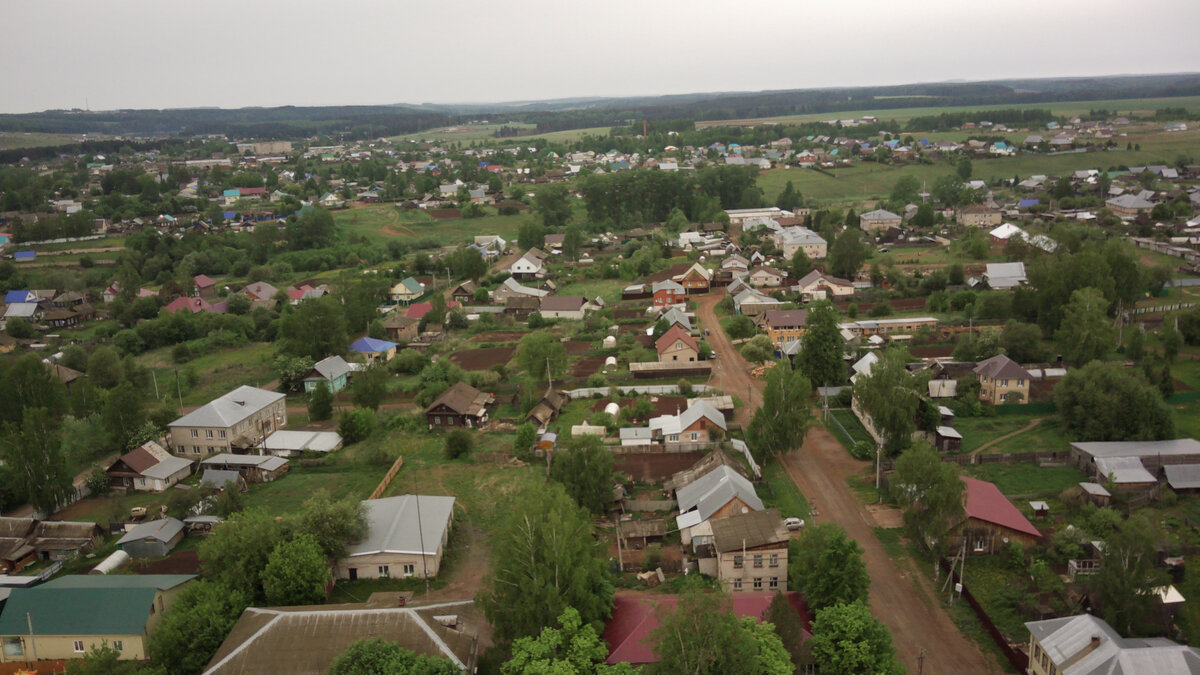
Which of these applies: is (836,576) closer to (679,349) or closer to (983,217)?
(679,349)

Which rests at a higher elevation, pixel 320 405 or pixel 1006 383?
pixel 1006 383

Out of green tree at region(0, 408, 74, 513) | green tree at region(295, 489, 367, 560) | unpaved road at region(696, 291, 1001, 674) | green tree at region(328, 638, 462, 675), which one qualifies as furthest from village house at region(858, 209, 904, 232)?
green tree at region(328, 638, 462, 675)

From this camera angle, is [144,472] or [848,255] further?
[848,255]

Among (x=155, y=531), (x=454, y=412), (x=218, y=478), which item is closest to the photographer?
(x=155, y=531)

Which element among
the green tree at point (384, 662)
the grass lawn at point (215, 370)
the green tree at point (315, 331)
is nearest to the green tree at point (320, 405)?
the grass lawn at point (215, 370)

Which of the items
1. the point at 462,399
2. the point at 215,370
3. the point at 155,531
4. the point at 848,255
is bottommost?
the point at 155,531

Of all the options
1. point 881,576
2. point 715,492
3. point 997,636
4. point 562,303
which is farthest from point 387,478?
point 562,303

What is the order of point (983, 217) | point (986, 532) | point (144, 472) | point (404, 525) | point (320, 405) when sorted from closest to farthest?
1. point (986, 532)
2. point (404, 525)
3. point (144, 472)
4. point (320, 405)
5. point (983, 217)
